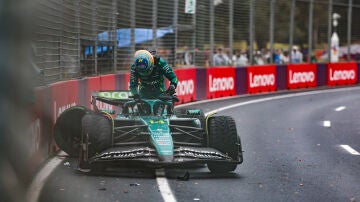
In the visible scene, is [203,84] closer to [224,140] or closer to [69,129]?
[69,129]

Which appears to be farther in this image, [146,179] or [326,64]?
[326,64]

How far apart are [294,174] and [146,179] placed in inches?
73.1

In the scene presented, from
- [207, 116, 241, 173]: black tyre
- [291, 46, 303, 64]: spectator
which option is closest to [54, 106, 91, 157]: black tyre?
[207, 116, 241, 173]: black tyre

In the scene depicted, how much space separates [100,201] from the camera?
711 cm

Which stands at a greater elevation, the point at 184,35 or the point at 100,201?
the point at 184,35

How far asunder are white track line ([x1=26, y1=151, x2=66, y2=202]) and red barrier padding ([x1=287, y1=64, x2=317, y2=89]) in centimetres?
2365

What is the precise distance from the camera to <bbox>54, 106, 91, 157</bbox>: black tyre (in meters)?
11.0

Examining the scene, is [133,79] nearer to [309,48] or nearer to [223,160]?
[223,160]

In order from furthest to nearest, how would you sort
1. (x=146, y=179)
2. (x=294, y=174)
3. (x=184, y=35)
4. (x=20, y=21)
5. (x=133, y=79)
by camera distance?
(x=184, y=35) → (x=133, y=79) → (x=294, y=174) → (x=146, y=179) → (x=20, y=21)

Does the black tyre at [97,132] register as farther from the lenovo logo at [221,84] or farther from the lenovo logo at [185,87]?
the lenovo logo at [221,84]

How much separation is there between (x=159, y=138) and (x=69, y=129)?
233cm

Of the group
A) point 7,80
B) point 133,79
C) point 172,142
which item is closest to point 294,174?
point 172,142

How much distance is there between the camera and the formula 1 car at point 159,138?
8.90 meters

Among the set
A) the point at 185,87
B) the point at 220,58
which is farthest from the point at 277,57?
the point at 185,87
